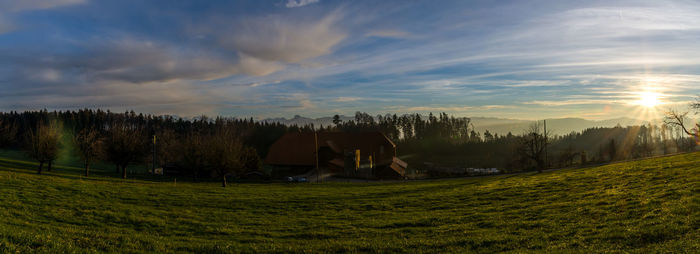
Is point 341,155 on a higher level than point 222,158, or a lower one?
lower

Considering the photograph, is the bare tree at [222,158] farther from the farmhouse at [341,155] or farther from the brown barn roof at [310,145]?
the brown barn roof at [310,145]

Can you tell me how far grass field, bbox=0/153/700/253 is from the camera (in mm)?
12438

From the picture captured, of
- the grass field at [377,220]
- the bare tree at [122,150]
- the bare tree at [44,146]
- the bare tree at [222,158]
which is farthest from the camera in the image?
the bare tree at [122,150]

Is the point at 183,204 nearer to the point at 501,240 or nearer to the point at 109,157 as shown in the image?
the point at 501,240

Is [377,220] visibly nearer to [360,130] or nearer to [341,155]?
[341,155]

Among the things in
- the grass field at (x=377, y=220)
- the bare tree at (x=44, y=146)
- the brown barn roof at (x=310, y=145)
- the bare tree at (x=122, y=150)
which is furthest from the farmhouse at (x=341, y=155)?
the grass field at (x=377, y=220)

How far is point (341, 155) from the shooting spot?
85.9 meters

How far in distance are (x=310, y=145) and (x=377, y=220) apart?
6567 centimetres

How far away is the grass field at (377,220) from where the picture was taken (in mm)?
12438

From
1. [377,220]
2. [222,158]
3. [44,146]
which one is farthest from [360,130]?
[377,220]

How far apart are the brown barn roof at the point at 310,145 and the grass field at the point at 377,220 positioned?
5255 centimetres

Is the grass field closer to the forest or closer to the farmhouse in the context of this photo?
the forest

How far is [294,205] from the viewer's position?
89.8ft

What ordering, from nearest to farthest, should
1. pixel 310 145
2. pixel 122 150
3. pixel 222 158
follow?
pixel 222 158, pixel 122 150, pixel 310 145
